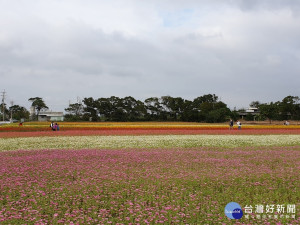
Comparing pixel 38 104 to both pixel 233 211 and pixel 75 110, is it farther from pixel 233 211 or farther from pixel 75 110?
pixel 233 211

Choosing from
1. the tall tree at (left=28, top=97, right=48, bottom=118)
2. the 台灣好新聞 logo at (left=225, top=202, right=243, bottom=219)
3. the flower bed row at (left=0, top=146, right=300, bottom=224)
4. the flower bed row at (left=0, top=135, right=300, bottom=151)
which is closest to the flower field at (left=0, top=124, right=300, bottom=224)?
the flower bed row at (left=0, top=146, right=300, bottom=224)

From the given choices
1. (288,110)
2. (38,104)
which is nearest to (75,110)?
(38,104)

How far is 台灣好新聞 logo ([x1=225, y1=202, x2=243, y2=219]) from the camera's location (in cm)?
672

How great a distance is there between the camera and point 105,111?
348 ft

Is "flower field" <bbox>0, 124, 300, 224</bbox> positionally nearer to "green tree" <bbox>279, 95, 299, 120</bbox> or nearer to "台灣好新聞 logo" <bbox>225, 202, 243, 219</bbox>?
"台灣好新聞 logo" <bbox>225, 202, 243, 219</bbox>

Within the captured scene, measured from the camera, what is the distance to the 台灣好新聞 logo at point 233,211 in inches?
265

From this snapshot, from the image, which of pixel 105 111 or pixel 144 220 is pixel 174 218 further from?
pixel 105 111

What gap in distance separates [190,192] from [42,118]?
440 feet

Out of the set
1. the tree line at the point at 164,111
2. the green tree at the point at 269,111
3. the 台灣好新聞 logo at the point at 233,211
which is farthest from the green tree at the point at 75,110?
the 台灣好新聞 logo at the point at 233,211

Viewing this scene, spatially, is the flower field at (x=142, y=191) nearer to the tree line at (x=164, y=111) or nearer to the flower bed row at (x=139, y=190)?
the flower bed row at (x=139, y=190)

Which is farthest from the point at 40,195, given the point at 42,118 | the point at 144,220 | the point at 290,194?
the point at 42,118

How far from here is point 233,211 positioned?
271 inches

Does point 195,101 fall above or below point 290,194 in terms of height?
above

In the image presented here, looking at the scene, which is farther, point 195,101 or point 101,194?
point 195,101
